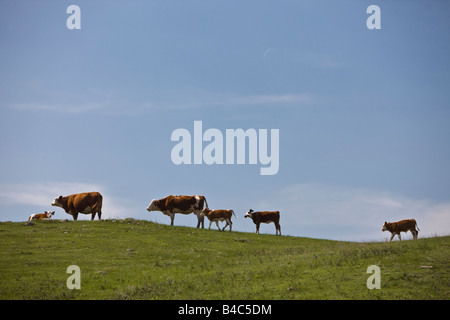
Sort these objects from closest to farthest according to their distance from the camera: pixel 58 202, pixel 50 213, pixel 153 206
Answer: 1. pixel 58 202
2. pixel 153 206
3. pixel 50 213

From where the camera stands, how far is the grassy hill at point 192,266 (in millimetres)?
21188

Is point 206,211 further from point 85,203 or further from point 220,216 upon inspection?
point 85,203

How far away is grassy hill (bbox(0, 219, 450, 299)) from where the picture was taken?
21.2 metres

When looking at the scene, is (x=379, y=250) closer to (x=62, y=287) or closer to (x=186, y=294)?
(x=186, y=294)

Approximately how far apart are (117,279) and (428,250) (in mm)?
17266

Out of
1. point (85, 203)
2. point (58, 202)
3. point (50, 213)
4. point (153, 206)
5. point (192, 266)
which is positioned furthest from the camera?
point (50, 213)

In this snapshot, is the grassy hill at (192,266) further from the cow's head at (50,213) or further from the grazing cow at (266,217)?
the cow's head at (50,213)

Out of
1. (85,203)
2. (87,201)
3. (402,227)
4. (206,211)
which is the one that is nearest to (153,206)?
(206,211)

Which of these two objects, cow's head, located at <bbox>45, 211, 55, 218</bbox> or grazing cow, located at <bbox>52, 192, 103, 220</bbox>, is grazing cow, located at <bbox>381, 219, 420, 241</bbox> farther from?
cow's head, located at <bbox>45, 211, 55, 218</bbox>

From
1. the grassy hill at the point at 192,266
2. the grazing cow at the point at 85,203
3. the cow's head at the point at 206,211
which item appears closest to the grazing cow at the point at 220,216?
the cow's head at the point at 206,211

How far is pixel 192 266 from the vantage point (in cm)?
2733

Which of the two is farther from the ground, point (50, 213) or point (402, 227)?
point (50, 213)

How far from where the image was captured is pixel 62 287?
72.6 feet
